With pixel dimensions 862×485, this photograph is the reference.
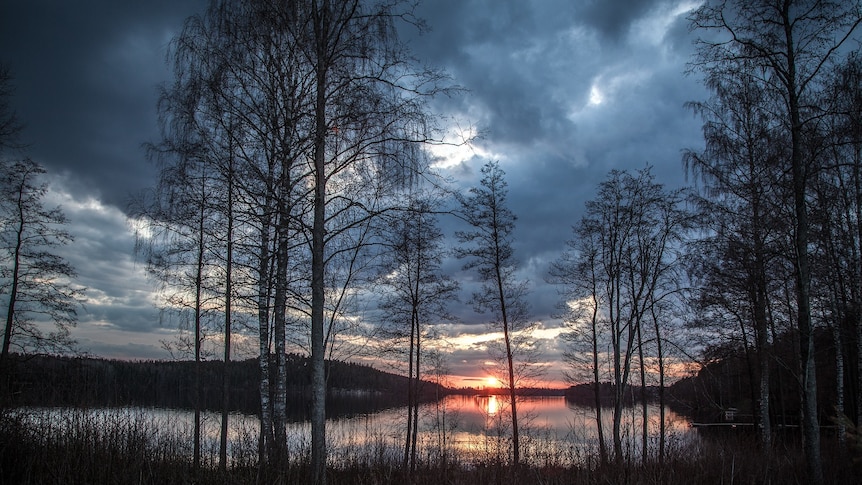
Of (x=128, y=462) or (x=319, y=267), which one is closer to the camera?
(x=319, y=267)

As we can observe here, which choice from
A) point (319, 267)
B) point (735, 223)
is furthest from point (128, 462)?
point (735, 223)

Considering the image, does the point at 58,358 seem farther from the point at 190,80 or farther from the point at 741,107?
the point at 741,107

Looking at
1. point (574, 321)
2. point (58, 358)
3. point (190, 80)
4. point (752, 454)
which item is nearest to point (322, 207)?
point (190, 80)

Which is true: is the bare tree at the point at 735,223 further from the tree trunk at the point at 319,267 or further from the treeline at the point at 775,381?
the tree trunk at the point at 319,267

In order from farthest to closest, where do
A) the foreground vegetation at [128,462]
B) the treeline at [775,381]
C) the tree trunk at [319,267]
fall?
the treeline at [775,381] → the foreground vegetation at [128,462] → the tree trunk at [319,267]

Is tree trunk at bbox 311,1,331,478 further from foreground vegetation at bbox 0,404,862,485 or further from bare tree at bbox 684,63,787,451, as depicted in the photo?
bare tree at bbox 684,63,787,451

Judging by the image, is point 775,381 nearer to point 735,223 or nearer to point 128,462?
point 735,223

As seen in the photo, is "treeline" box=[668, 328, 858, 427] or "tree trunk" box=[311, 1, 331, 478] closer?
"tree trunk" box=[311, 1, 331, 478]

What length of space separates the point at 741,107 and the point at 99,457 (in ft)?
60.6

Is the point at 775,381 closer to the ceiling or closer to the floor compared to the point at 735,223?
closer to the floor

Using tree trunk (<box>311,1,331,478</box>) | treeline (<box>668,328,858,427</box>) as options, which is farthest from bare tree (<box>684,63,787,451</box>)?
tree trunk (<box>311,1,331,478</box>)

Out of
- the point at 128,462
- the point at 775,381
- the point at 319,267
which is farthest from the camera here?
the point at 775,381

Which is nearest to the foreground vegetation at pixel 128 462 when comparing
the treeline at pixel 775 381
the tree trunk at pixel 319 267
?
the tree trunk at pixel 319 267

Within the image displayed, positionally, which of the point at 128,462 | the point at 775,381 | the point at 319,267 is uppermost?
the point at 319,267
